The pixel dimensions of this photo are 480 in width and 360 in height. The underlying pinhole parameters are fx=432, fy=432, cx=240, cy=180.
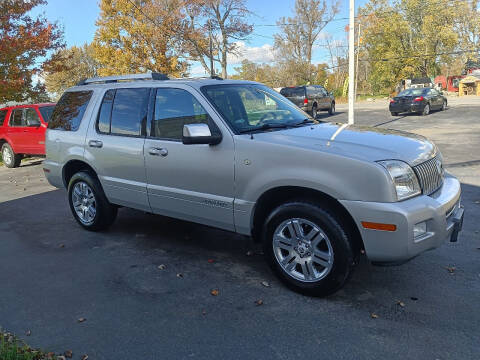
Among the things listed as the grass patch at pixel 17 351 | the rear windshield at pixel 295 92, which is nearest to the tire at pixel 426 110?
the rear windshield at pixel 295 92

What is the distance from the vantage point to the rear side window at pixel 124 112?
4.84 metres

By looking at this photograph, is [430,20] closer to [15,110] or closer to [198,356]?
[15,110]

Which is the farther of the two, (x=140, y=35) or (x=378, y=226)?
(x=140, y=35)

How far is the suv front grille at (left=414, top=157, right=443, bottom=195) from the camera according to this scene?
3.47 m

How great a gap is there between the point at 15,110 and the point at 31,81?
4384 millimetres

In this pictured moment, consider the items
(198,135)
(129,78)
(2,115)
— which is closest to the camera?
(198,135)

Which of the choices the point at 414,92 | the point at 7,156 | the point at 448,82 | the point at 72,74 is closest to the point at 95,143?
the point at 7,156

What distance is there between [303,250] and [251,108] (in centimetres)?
164

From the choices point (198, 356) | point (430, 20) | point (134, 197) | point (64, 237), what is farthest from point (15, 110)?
point (430, 20)

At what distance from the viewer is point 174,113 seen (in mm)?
4535

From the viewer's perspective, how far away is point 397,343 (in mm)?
2967

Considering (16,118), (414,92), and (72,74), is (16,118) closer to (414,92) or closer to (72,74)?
(414,92)

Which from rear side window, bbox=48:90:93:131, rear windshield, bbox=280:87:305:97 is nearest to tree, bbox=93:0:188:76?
rear windshield, bbox=280:87:305:97

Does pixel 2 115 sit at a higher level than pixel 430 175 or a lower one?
higher
